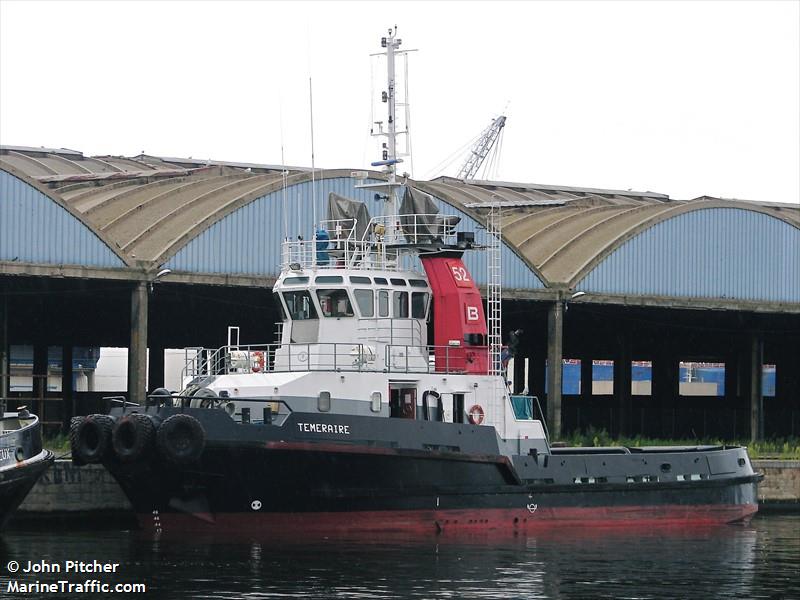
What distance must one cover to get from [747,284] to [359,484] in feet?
62.4

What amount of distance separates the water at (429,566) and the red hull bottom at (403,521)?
1.68 feet

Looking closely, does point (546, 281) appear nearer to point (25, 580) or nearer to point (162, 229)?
point (162, 229)

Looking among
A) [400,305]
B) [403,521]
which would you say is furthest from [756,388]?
[403,521]

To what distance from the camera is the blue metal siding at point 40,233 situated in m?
33.5

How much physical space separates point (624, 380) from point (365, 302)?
2266cm

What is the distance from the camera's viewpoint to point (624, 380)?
50750 mm

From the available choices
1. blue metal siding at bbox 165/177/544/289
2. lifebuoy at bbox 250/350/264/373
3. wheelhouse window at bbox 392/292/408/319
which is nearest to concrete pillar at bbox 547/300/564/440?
blue metal siding at bbox 165/177/544/289

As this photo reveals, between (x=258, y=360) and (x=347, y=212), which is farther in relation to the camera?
(x=347, y=212)

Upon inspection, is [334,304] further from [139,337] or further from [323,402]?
[139,337]

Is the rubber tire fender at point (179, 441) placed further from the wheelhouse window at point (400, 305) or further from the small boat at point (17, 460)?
the wheelhouse window at point (400, 305)

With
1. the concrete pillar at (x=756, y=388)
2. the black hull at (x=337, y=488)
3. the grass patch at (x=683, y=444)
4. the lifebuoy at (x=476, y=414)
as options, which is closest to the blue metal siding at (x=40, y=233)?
the black hull at (x=337, y=488)

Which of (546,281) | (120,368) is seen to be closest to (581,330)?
(546,281)

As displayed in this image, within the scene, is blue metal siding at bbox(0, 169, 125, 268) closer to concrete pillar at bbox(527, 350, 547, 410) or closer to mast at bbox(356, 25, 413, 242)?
mast at bbox(356, 25, 413, 242)

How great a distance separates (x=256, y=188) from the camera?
37188 mm
